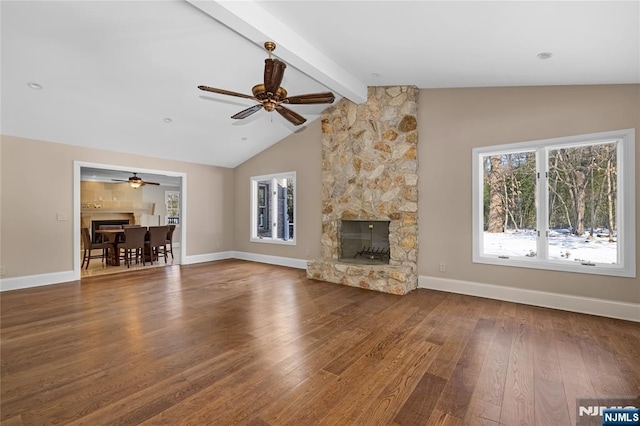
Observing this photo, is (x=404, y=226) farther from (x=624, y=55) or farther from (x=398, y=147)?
(x=624, y=55)

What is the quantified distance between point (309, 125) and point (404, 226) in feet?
10.4

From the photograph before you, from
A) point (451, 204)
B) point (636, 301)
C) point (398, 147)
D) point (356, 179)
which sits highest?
point (398, 147)

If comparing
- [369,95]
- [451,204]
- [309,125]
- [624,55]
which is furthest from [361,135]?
[624,55]

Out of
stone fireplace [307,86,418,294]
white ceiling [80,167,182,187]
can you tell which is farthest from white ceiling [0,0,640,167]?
white ceiling [80,167,182,187]

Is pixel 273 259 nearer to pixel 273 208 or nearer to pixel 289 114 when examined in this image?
pixel 273 208

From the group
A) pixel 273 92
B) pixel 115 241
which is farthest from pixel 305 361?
pixel 115 241

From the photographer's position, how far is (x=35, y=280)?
5105 mm

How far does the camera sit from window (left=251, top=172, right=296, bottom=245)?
7074 mm

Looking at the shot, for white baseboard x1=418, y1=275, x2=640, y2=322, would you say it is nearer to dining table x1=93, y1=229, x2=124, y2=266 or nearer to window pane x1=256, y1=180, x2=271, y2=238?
window pane x1=256, y1=180, x2=271, y2=238

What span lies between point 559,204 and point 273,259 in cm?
565

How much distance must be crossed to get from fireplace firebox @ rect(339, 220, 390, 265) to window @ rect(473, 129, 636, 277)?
1.59m

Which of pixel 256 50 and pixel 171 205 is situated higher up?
pixel 256 50

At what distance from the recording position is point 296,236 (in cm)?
677

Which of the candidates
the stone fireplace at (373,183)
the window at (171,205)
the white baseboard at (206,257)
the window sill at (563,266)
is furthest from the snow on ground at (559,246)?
the window at (171,205)
